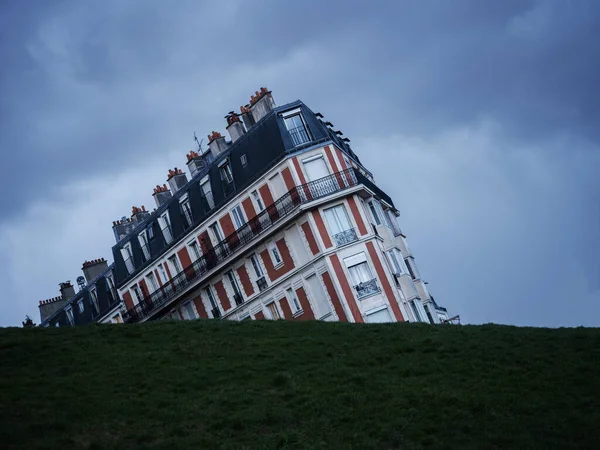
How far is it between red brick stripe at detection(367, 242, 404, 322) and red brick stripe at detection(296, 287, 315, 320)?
16.0 feet

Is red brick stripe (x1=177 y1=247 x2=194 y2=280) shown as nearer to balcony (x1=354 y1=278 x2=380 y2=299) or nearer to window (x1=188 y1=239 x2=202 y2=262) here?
window (x1=188 y1=239 x2=202 y2=262)

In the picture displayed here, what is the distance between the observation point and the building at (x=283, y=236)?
52781 mm

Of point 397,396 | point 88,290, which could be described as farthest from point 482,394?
point 88,290

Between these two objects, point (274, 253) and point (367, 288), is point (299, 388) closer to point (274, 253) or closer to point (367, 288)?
point (367, 288)

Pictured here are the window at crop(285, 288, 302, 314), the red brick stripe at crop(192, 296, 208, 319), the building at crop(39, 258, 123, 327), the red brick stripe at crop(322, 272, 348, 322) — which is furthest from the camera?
the building at crop(39, 258, 123, 327)

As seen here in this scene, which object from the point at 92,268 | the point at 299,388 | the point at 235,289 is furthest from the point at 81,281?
the point at 299,388

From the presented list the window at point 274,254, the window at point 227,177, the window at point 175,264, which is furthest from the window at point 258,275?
the window at point 175,264

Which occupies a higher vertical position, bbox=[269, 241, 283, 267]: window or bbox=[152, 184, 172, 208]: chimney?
bbox=[152, 184, 172, 208]: chimney

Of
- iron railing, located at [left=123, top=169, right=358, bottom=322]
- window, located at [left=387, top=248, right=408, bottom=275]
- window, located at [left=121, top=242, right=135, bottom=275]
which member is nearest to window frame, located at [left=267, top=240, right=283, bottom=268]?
iron railing, located at [left=123, top=169, right=358, bottom=322]

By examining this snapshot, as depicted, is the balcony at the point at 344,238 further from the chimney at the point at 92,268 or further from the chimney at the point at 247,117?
the chimney at the point at 92,268

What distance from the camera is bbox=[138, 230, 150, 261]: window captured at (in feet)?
220

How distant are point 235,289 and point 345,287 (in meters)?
9.81

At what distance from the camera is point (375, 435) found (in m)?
20.4

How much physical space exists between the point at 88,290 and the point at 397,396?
58.3m
